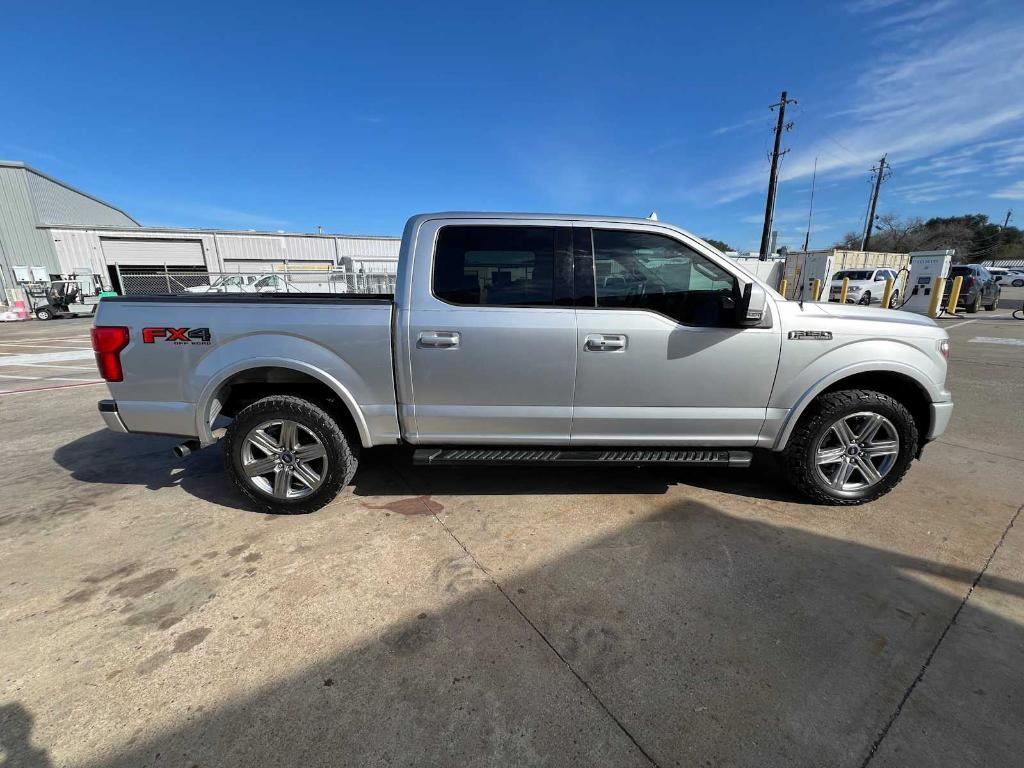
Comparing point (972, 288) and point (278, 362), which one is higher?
point (278, 362)

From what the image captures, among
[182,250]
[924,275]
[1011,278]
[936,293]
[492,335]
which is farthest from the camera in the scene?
[1011,278]

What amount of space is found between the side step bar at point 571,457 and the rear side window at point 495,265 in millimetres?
1017

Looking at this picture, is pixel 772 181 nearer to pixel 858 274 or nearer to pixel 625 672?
pixel 858 274

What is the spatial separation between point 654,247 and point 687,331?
24.6 inches

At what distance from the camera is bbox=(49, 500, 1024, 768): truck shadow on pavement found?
65.1 inches

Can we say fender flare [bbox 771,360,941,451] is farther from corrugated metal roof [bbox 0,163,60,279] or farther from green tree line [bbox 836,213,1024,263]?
green tree line [bbox 836,213,1024,263]

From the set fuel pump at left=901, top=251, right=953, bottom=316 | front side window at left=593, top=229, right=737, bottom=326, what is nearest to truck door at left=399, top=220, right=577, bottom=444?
front side window at left=593, top=229, right=737, bottom=326

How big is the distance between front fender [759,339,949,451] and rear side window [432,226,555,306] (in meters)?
Result: 1.70

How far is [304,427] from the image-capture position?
3135mm

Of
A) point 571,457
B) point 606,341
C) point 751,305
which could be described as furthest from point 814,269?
point 571,457

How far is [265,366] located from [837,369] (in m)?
3.85

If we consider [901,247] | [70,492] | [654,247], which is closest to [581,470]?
[654,247]

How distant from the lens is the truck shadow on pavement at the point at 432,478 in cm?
359

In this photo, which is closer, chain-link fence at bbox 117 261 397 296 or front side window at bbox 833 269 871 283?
chain-link fence at bbox 117 261 397 296
